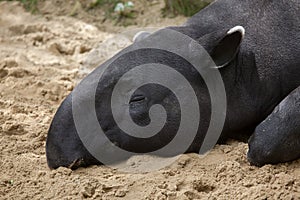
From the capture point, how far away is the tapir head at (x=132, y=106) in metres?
4.00

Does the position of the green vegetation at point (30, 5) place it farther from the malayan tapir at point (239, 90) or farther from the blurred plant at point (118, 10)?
the malayan tapir at point (239, 90)

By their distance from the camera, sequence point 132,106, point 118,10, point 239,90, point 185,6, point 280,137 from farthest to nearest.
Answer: point 118,10 < point 185,6 < point 239,90 < point 132,106 < point 280,137

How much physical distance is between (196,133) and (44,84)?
1.67 meters

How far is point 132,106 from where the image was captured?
4027 mm

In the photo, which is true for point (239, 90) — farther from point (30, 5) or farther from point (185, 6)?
point (30, 5)

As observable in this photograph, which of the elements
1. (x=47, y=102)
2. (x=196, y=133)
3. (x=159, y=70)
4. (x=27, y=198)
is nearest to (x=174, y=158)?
(x=196, y=133)

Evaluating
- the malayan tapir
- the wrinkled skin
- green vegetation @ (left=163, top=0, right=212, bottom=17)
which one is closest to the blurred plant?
green vegetation @ (left=163, top=0, right=212, bottom=17)

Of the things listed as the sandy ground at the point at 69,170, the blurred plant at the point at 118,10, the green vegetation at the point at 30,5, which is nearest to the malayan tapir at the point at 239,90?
the sandy ground at the point at 69,170

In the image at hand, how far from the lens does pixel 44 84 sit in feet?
17.5

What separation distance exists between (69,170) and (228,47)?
117 cm

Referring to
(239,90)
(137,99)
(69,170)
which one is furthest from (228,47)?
(69,170)

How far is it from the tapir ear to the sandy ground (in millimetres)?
510

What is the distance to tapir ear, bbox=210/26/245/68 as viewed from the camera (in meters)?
4.00

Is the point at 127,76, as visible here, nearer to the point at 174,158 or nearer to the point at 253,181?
the point at 174,158
